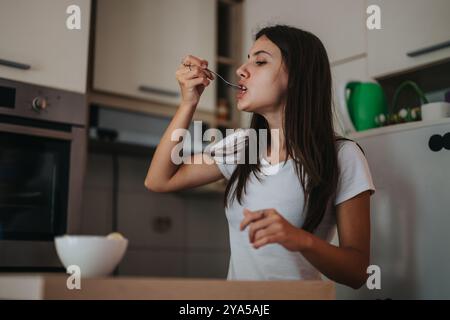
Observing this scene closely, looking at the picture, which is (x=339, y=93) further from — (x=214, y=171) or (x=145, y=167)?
(x=145, y=167)

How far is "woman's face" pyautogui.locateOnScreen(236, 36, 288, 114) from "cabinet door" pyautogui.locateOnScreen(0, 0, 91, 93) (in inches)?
26.8

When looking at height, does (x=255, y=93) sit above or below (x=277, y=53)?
below

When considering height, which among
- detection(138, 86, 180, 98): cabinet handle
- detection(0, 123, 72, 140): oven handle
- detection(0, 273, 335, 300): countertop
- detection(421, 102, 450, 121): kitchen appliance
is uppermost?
detection(138, 86, 180, 98): cabinet handle

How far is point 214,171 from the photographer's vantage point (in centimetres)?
131

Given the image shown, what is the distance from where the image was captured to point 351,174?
1099 millimetres

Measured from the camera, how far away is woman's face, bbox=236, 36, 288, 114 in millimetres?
1191

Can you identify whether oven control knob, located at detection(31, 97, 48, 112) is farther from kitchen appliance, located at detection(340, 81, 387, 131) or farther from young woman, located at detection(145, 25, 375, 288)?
kitchen appliance, located at detection(340, 81, 387, 131)

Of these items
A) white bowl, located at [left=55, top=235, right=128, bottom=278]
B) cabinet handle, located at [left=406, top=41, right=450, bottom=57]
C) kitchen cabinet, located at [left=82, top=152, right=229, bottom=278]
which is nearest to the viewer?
white bowl, located at [left=55, top=235, right=128, bottom=278]

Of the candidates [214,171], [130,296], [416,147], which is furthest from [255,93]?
[130,296]

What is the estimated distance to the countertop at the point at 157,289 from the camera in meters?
0.55

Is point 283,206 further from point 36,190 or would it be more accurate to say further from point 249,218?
point 36,190

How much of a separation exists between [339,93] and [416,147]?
358 millimetres

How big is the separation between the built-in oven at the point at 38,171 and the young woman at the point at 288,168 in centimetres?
46

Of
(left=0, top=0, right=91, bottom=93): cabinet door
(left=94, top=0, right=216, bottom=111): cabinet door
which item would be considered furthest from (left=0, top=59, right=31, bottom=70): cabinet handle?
(left=94, top=0, right=216, bottom=111): cabinet door
